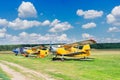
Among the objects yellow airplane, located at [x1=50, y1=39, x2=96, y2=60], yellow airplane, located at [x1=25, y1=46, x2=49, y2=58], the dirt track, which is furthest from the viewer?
yellow airplane, located at [x1=25, y1=46, x2=49, y2=58]

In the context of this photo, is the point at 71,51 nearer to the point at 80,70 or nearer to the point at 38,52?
the point at 38,52

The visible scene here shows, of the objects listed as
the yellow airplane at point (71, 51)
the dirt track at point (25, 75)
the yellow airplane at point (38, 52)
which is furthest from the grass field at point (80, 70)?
the yellow airplane at point (38, 52)

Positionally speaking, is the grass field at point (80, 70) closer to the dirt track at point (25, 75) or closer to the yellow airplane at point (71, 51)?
the dirt track at point (25, 75)

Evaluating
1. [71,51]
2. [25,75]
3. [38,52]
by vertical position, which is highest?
[38,52]

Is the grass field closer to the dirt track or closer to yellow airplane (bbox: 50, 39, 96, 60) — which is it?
the dirt track

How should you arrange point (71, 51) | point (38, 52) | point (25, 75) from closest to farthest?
point (25, 75) < point (71, 51) < point (38, 52)

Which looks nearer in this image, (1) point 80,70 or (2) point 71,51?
(1) point 80,70

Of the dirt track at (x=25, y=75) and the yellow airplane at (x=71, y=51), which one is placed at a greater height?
the yellow airplane at (x=71, y=51)

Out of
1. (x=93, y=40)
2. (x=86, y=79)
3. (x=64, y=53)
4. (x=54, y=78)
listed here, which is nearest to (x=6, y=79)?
(x=54, y=78)

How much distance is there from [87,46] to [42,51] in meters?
12.2

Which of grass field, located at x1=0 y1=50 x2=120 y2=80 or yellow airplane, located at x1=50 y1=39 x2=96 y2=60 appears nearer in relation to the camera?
grass field, located at x1=0 y1=50 x2=120 y2=80

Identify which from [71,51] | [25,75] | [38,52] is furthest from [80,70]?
[38,52]

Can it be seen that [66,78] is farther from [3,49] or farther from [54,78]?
[3,49]

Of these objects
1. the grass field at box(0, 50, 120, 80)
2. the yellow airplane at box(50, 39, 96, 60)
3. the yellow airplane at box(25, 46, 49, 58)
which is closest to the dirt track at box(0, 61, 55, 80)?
the grass field at box(0, 50, 120, 80)
